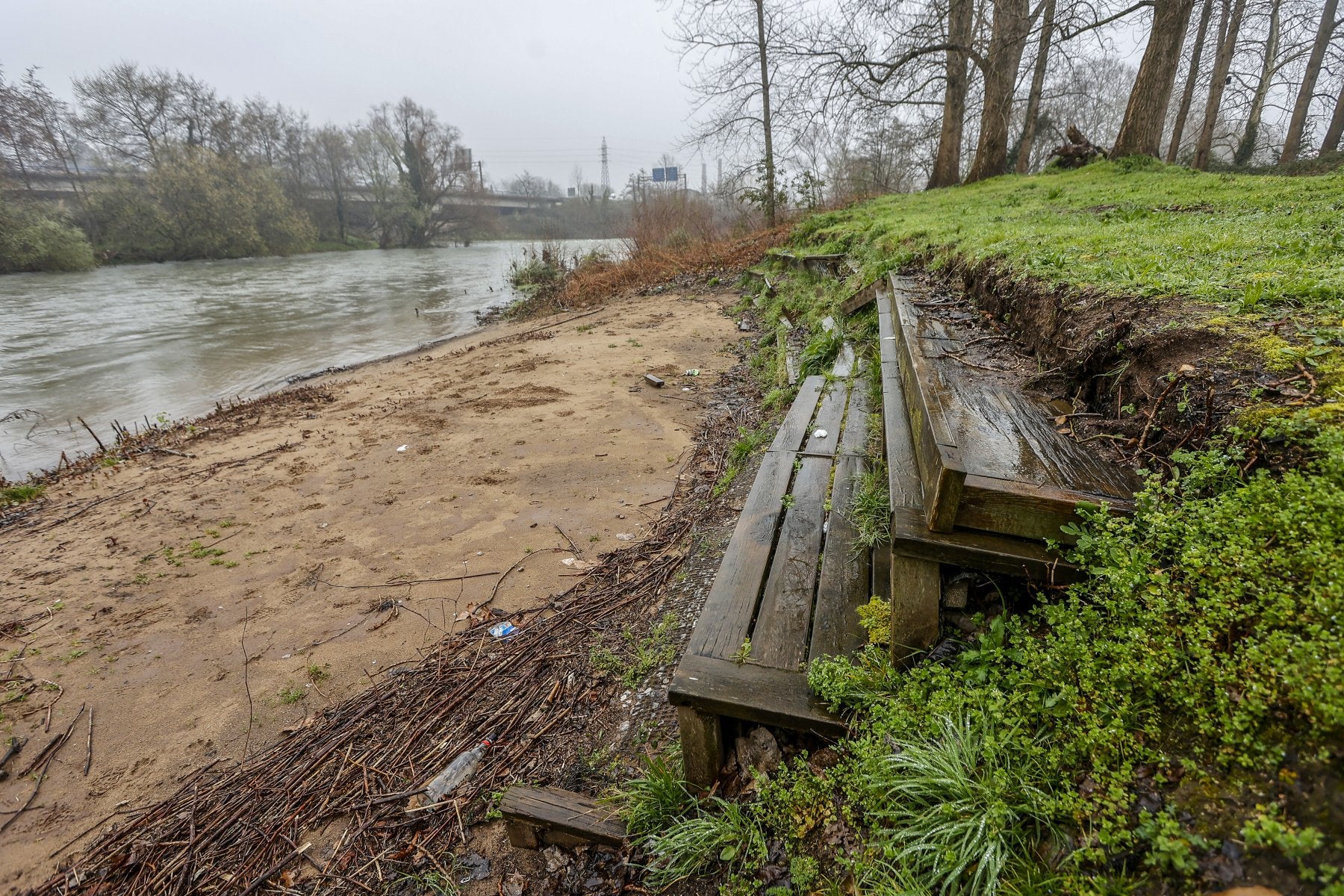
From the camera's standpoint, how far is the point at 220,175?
108ft

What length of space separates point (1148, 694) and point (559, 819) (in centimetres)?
184

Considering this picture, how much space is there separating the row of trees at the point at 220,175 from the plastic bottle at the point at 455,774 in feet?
134

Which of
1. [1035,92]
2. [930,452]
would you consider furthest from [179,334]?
[1035,92]

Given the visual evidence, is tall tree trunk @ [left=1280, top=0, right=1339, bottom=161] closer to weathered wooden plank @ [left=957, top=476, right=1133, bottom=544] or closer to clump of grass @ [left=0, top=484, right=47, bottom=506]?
weathered wooden plank @ [left=957, top=476, right=1133, bottom=544]

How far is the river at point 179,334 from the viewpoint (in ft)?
30.7

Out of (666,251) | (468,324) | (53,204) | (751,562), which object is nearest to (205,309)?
(468,324)

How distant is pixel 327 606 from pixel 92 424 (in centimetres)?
855

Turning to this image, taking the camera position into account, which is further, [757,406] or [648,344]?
[648,344]

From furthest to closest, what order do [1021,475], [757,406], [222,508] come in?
[757,406] < [222,508] < [1021,475]

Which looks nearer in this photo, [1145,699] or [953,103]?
[1145,699]

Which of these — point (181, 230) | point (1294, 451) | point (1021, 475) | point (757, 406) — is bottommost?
point (757, 406)

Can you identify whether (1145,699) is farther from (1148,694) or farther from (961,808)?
(961,808)

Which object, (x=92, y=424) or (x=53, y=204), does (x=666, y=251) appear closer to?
(x=92, y=424)

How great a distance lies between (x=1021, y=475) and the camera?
5.96 ft
